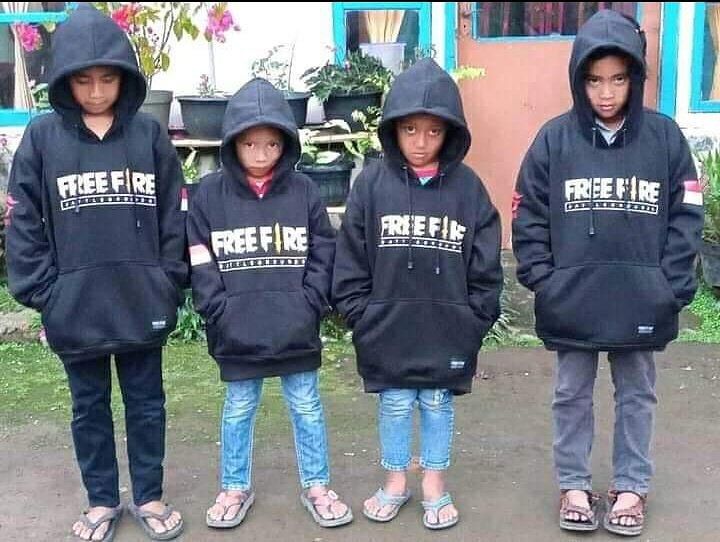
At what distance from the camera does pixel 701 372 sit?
16.3ft

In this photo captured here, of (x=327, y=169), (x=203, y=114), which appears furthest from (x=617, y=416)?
(x=203, y=114)

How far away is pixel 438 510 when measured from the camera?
11.6 ft

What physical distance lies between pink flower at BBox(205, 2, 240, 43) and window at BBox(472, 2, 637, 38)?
1601mm

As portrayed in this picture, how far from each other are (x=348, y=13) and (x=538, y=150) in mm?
3395

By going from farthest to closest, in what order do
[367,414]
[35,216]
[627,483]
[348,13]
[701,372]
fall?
[348,13] < [701,372] < [367,414] < [627,483] < [35,216]

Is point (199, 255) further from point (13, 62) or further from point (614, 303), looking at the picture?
point (13, 62)

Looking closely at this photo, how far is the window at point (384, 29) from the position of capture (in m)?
6.42

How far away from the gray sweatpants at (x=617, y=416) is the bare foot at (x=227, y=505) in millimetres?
1147

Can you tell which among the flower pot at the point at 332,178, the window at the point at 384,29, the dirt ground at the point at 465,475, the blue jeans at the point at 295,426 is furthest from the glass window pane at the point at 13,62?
the blue jeans at the point at 295,426

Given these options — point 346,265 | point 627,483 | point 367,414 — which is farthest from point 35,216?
point 627,483

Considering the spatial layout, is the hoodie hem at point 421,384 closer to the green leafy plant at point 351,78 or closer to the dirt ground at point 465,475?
the dirt ground at point 465,475

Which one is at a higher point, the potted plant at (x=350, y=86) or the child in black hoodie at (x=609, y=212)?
the potted plant at (x=350, y=86)

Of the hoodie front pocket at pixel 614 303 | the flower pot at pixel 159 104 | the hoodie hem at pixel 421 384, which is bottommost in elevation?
the hoodie hem at pixel 421 384

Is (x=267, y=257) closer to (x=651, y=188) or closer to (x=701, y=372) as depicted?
(x=651, y=188)
